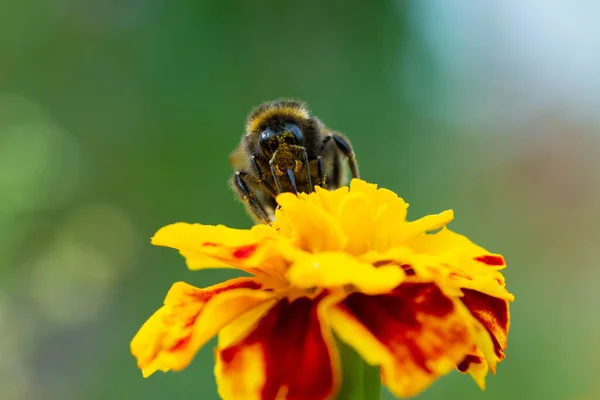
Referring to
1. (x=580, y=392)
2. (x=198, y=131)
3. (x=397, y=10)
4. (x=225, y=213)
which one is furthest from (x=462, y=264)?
(x=397, y=10)

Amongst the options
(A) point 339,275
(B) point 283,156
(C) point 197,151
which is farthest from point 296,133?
(C) point 197,151

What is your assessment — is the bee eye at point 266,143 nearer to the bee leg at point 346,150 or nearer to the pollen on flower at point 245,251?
the bee leg at point 346,150

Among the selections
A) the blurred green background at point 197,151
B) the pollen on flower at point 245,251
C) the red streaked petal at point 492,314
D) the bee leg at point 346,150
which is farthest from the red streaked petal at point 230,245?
the blurred green background at point 197,151

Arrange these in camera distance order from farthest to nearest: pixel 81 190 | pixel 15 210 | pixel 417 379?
1. pixel 81 190
2. pixel 15 210
3. pixel 417 379

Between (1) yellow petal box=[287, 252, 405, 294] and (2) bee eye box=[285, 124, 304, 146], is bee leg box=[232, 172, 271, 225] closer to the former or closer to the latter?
(2) bee eye box=[285, 124, 304, 146]

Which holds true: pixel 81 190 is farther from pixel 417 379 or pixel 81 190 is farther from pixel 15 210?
pixel 417 379

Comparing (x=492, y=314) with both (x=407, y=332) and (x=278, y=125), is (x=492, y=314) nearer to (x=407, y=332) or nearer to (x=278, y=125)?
(x=407, y=332)
